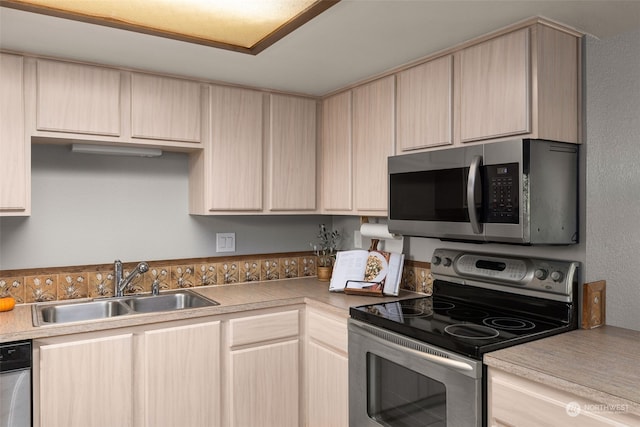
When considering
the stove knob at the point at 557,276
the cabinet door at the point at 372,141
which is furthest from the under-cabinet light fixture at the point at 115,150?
the stove knob at the point at 557,276

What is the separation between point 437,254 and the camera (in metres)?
2.40

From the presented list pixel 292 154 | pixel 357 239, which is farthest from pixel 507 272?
pixel 292 154

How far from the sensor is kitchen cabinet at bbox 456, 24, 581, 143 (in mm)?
1736

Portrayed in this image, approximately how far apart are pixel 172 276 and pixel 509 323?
6.01ft

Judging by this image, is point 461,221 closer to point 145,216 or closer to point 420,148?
point 420,148

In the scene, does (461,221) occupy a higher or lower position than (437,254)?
higher

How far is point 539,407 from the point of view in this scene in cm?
137

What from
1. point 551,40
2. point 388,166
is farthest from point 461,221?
point 551,40

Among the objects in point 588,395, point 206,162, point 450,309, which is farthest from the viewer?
point 206,162

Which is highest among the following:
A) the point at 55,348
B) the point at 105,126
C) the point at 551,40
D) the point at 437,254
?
the point at 551,40

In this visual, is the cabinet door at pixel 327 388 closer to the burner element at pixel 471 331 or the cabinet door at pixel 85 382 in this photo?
the burner element at pixel 471 331

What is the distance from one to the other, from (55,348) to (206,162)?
3.80ft

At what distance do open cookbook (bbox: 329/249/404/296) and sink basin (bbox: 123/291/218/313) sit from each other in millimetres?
761

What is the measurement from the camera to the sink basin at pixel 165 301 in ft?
8.23
